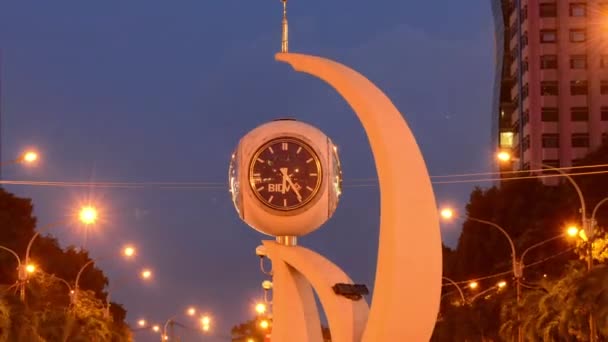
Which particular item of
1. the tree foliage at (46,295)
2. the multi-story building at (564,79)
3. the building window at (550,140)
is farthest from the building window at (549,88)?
the tree foliage at (46,295)

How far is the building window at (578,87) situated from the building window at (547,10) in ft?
18.5

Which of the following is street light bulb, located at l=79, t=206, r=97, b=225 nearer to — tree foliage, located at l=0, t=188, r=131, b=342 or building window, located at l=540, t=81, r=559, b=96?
tree foliage, located at l=0, t=188, r=131, b=342

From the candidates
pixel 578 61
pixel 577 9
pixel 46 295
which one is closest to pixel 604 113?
pixel 578 61

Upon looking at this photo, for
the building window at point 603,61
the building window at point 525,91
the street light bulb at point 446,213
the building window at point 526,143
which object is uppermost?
the building window at point 603,61

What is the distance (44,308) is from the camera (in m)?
49.2

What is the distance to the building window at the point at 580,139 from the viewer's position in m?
87.4

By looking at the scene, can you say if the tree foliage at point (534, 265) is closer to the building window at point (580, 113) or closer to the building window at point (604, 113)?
the building window at point (580, 113)

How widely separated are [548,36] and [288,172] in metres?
69.2

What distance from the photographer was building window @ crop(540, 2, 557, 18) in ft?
291

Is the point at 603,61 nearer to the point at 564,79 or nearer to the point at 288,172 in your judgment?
the point at 564,79

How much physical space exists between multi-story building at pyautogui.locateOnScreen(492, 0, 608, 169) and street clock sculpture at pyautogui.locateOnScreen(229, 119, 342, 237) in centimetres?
6607

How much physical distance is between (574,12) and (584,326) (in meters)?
57.9

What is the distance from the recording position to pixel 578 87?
3472 inches

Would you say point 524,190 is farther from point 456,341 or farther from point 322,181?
point 322,181
